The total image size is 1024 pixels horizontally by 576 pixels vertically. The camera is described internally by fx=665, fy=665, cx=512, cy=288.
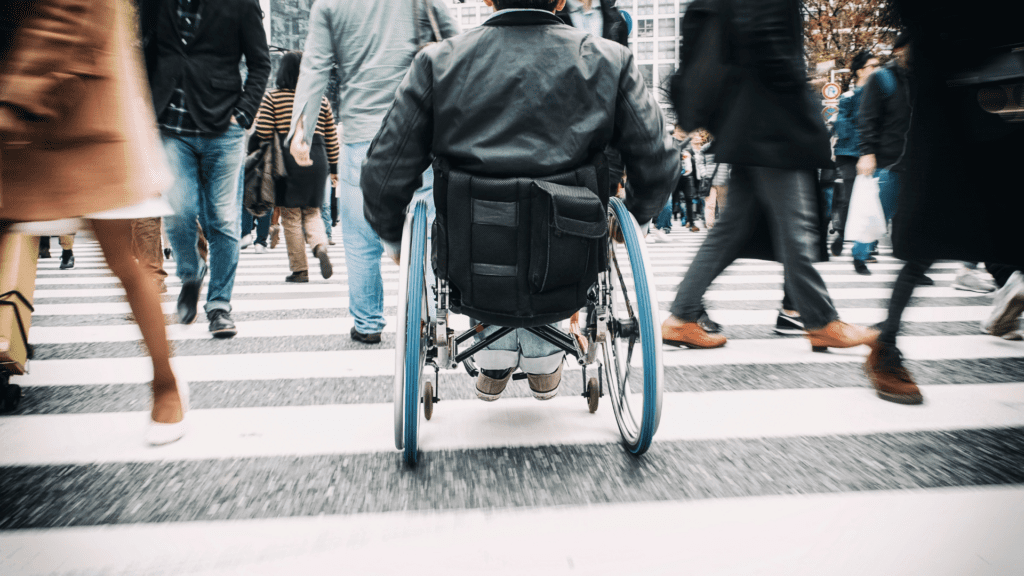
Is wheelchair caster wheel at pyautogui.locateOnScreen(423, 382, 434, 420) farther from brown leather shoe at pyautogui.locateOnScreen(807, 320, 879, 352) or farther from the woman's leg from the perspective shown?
brown leather shoe at pyautogui.locateOnScreen(807, 320, 879, 352)

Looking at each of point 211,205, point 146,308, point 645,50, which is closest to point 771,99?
point 146,308

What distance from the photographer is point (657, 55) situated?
250 feet

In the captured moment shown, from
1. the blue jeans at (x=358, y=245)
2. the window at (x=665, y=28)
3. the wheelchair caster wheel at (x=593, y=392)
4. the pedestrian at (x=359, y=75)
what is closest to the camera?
the wheelchair caster wheel at (x=593, y=392)

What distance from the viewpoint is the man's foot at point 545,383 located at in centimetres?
250

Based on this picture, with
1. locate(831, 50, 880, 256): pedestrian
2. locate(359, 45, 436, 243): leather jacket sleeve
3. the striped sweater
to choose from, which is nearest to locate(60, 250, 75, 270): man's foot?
the striped sweater

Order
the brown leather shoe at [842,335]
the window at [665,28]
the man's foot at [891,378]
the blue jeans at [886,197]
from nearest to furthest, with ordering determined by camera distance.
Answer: the man's foot at [891,378], the brown leather shoe at [842,335], the blue jeans at [886,197], the window at [665,28]

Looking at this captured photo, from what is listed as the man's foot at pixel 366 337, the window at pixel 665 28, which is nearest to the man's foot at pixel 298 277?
the man's foot at pixel 366 337

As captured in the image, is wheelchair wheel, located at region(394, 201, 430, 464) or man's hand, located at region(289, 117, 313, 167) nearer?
wheelchair wheel, located at region(394, 201, 430, 464)

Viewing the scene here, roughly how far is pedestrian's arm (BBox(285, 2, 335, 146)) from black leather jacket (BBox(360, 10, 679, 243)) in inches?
71.4

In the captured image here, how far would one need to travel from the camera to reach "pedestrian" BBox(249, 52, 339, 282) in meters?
6.21

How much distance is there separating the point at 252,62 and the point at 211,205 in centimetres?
92

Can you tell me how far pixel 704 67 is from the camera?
11.3ft

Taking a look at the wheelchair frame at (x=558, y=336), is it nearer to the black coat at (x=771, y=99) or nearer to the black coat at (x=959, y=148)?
the black coat at (x=959, y=148)

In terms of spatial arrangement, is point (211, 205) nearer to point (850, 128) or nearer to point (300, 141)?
point (300, 141)
